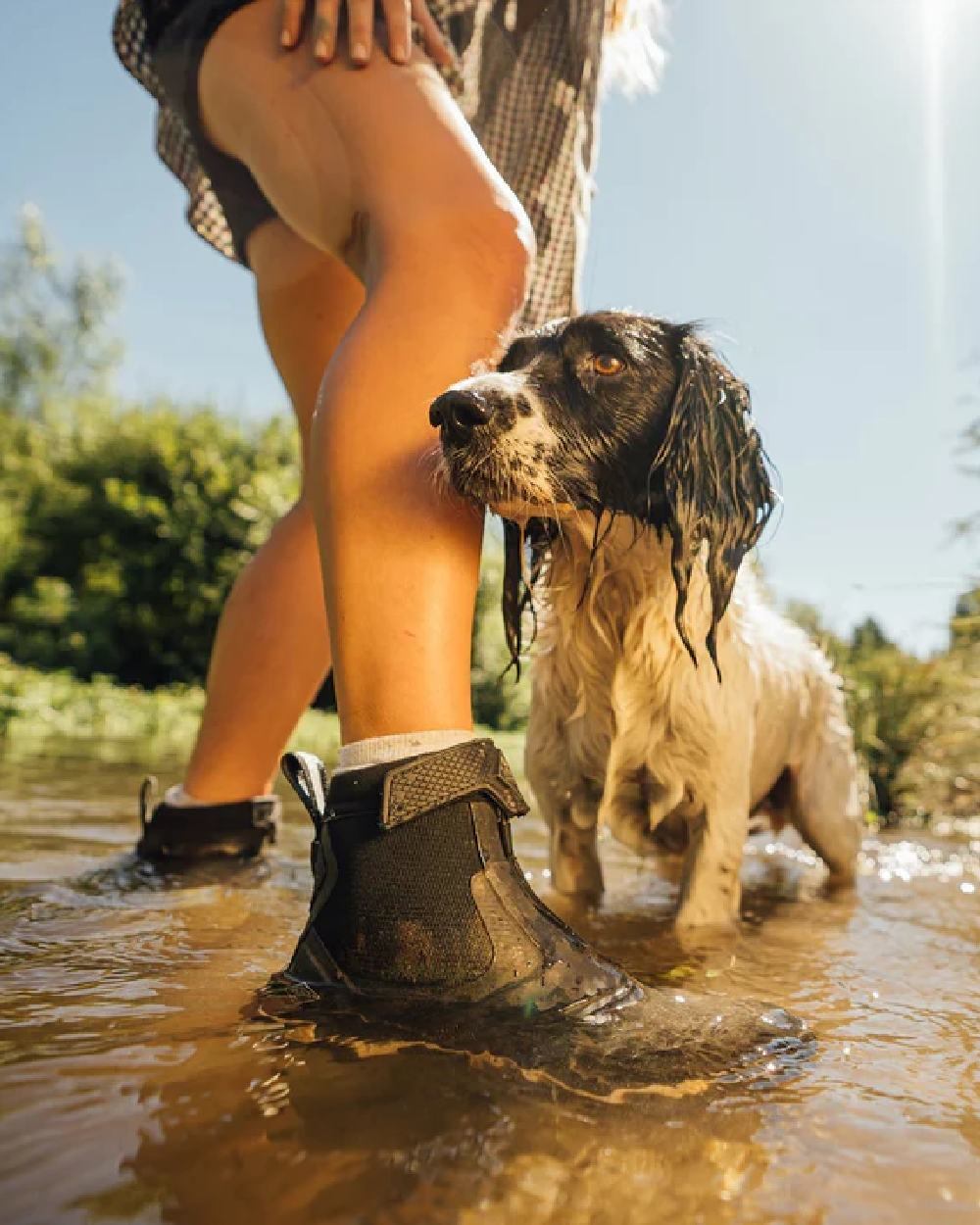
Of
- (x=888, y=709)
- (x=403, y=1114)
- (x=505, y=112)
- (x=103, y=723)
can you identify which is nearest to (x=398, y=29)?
(x=505, y=112)

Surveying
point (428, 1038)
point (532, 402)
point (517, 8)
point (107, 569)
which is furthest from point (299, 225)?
Result: point (107, 569)

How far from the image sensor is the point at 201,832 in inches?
108

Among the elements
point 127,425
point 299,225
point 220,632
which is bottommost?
point 220,632

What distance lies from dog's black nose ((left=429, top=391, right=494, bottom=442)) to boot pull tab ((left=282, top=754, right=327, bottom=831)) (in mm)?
636

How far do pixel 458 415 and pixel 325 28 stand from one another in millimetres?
767

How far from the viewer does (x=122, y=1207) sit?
0.90 meters

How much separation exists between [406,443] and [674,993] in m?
1.03

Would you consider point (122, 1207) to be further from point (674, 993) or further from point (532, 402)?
point (532, 402)

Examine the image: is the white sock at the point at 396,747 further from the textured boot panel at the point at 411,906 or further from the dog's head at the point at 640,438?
the dog's head at the point at 640,438

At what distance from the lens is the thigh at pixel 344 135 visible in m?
1.83

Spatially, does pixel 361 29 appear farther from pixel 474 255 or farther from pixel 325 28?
pixel 474 255

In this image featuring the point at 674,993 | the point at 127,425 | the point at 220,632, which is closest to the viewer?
the point at 674,993

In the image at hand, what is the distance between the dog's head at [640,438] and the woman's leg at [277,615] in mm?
702

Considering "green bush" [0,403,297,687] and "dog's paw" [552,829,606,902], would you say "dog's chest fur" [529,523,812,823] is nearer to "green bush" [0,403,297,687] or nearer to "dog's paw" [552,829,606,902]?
"dog's paw" [552,829,606,902]
